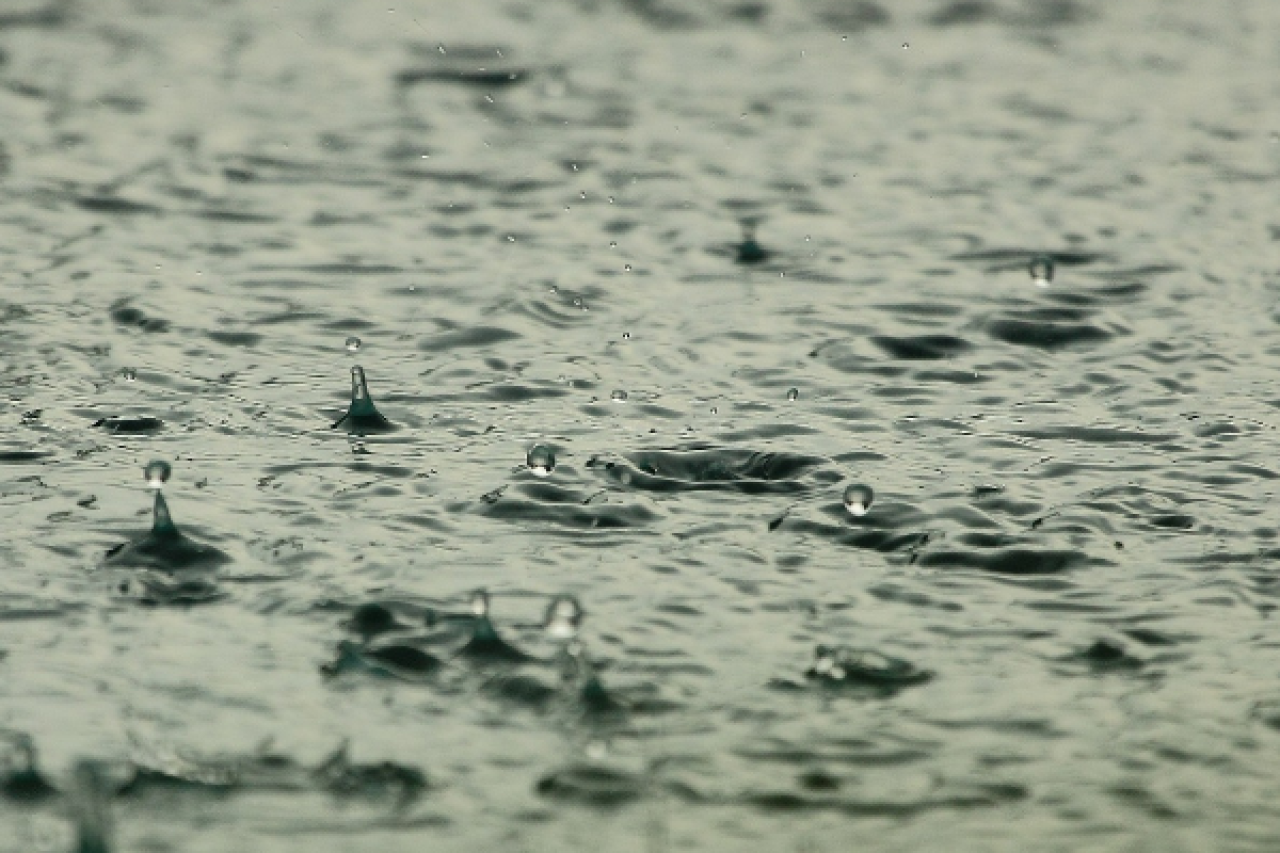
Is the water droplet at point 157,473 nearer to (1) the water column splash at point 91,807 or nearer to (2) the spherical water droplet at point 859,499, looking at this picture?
(1) the water column splash at point 91,807

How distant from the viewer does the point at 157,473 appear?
5273 mm

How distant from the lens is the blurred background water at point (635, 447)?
13.4ft

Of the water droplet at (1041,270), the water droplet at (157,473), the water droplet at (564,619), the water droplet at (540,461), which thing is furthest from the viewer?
the water droplet at (1041,270)

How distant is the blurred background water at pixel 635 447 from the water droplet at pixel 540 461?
0.05 ft

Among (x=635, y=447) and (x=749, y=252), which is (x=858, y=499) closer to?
(x=635, y=447)

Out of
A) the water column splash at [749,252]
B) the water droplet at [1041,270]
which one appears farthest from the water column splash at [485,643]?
the water droplet at [1041,270]

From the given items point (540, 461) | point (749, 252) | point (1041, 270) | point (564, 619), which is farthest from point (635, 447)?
point (1041, 270)

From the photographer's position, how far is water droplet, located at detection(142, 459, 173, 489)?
5246 mm

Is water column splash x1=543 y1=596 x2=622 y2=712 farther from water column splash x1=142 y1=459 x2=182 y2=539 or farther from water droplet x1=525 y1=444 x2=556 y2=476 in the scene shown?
water column splash x1=142 y1=459 x2=182 y2=539

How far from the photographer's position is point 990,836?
3.88 m

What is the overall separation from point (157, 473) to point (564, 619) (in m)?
1.24

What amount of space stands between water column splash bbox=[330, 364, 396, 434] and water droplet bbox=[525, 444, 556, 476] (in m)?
0.53

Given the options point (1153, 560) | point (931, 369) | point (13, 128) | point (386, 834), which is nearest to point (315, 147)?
point (13, 128)

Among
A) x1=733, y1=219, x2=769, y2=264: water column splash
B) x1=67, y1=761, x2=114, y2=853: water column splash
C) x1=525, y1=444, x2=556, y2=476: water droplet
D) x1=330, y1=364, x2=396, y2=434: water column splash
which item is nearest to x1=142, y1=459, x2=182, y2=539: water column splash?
x1=330, y1=364, x2=396, y2=434: water column splash
